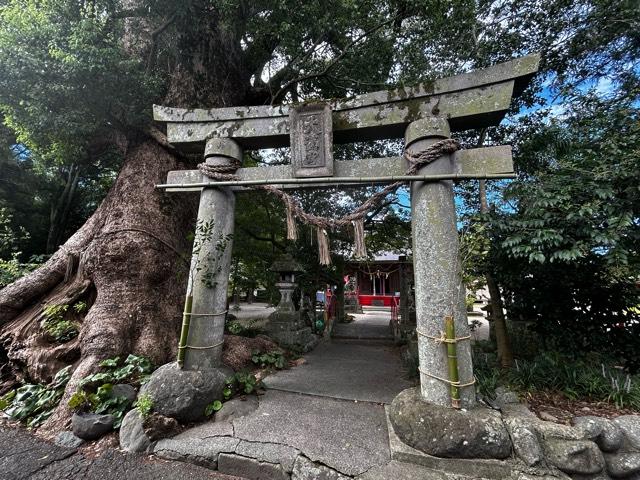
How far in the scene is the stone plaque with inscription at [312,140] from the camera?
3.47 metres

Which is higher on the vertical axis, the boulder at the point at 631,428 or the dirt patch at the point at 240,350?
the dirt patch at the point at 240,350

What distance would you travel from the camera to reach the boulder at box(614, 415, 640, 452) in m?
2.50

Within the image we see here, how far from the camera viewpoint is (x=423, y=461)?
7.74ft

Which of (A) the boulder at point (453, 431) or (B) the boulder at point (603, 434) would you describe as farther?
(B) the boulder at point (603, 434)

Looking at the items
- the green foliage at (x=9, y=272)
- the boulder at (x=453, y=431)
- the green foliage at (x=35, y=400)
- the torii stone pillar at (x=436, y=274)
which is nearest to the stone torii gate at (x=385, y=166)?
the torii stone pillar at (x=436, y=274)

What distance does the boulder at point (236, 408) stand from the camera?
10.0 ft

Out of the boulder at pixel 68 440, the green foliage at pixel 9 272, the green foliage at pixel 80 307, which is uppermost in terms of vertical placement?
the green foliage at pixel 9 272

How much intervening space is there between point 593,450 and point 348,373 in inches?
125

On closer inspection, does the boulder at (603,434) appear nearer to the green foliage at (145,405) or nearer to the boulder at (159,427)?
the boulder at (159,427)

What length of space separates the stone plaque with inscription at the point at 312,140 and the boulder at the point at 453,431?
278cm

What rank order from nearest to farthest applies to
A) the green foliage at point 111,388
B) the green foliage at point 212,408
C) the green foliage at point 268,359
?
the green foliage at point 111,388 < the green foliage at point 212,408 < the green foliage at point 268,359

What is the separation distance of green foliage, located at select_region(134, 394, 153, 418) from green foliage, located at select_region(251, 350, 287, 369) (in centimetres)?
204

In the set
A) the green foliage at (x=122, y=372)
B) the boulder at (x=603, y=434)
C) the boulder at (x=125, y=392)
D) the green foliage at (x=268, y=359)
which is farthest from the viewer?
the green foliage at (x=268, y=359)

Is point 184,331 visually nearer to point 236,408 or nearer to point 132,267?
point 236,408
